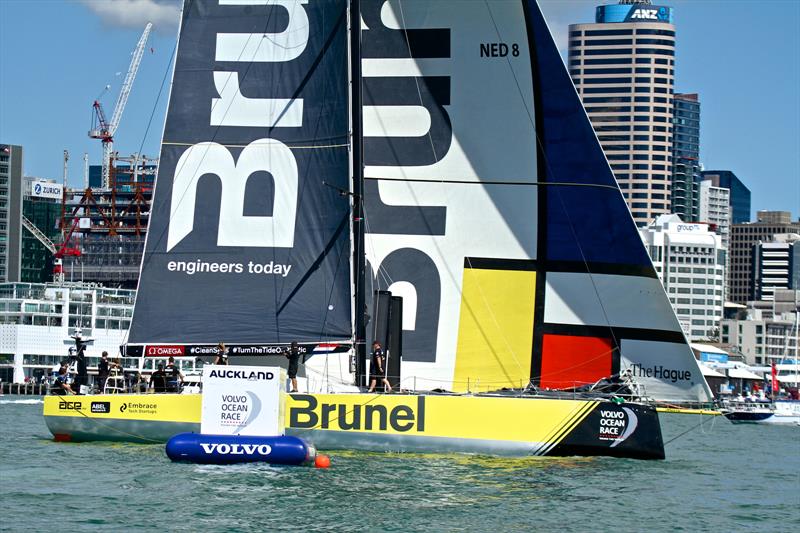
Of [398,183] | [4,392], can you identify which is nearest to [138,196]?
[4,392]

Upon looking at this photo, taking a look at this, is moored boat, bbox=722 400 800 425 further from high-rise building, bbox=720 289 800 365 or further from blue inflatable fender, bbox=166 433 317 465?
high-rise building, bbox=720 289 800 365

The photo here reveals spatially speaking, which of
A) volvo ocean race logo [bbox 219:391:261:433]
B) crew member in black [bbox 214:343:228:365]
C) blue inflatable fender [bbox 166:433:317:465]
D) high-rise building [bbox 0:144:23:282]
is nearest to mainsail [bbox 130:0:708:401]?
crew member in black [bbox 214:343:228:365]

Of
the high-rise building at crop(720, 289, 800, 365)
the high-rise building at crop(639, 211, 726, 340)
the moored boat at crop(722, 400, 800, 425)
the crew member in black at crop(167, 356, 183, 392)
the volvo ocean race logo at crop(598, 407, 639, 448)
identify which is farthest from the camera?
the high-rise building at crop(639, 211, 726, 340)

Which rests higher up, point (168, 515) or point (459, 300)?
point (459, 300)

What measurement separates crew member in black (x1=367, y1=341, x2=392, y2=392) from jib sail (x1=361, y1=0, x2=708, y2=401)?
1299 millimetres

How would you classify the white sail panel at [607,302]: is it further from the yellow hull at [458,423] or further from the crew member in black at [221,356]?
the crew member in black at [221,356]

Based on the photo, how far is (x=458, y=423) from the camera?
24.1m

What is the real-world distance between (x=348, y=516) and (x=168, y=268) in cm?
1023

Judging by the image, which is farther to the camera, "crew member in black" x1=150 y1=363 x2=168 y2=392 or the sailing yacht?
the sailing yacht

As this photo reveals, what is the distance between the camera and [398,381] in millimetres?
26391

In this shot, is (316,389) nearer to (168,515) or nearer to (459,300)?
(459,300)

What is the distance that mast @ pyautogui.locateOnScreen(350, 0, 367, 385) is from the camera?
26.0 metres

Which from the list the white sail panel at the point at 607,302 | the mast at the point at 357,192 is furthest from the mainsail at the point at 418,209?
the mast at the point at 357,192

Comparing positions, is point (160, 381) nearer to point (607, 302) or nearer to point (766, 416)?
point (607, 302)
